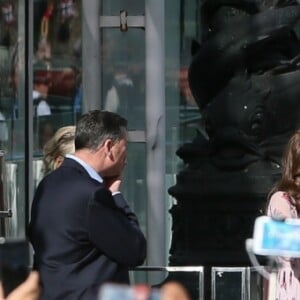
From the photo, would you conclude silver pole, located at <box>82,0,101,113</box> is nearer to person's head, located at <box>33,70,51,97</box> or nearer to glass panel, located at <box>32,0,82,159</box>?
glass panel, located at <box>32,0,82,159</box>

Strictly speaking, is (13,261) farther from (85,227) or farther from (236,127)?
(236,127)

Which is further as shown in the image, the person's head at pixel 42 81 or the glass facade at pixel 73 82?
the person's head at pixel 42 81

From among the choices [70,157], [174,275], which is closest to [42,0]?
[174,275]

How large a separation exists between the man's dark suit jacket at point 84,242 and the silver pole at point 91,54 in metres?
2.62

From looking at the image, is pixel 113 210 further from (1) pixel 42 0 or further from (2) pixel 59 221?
(1) pixel 42 0

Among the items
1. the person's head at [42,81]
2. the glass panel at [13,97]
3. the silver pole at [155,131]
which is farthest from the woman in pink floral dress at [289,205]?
the person's head at [42,81]

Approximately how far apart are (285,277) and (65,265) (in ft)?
3.06

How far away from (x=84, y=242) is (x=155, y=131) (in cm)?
262

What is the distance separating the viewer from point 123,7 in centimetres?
733

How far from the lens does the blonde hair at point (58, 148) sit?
236 inches

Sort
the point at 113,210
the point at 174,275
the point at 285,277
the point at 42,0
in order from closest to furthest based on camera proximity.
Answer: the point at 113,210 < the point at 285,277 < the point at 174,275 < the point at 42,0

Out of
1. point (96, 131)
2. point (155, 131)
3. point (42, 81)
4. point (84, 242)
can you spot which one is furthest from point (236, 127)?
point (84, 242)

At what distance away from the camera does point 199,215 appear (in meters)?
7.15

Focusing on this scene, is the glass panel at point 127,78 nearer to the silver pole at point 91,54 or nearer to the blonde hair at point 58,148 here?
the silver pole at point 91,54
